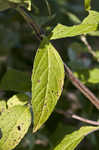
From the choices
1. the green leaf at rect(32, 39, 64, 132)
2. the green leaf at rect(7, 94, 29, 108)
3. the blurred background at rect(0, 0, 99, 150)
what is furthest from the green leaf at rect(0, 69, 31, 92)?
the blurred background at rect(0, 0, 99, 150)

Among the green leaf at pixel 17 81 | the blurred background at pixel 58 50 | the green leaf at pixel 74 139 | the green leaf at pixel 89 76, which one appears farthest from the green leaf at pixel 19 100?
the blurred background at pixel 58 50

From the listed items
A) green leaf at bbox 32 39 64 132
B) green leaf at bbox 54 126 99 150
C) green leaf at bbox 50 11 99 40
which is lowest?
green leaf at bbox 54 126 99 150

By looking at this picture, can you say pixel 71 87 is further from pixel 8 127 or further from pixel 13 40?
pixel 8 127

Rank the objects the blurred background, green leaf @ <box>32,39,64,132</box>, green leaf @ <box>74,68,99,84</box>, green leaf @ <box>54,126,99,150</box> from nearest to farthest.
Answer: green leaf @ <box>32,39,64,132</box> → green leaf @ <box>54,126,99,150</box> → green leaf @ <box>74,68,99,84</box> → the blurred background

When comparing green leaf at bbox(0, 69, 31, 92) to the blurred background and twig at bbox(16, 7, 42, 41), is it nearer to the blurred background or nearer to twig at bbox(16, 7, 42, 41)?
twig at bbox(16, 7, 42, 41)

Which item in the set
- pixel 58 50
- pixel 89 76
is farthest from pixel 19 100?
pixel 58 50

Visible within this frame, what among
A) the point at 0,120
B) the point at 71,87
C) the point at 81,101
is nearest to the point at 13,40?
the point at 71,87
